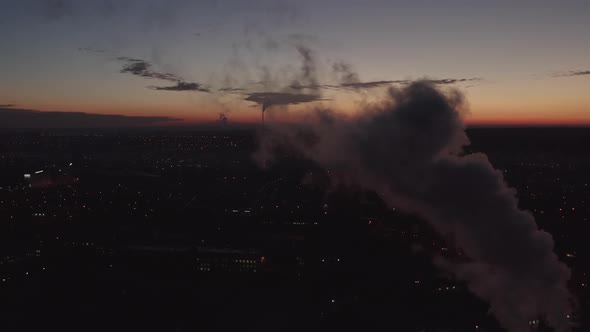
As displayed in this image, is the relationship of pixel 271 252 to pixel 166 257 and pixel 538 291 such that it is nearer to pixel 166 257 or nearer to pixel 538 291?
pixel 166 257

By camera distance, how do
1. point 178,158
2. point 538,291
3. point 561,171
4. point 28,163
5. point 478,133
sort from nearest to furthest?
point 538,291
point 561,171
point 28,163
point 178,158
point 478,133

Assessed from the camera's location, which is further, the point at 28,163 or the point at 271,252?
the point at 28,163

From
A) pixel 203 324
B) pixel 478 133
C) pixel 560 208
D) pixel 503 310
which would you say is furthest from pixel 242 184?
pixel 478 133

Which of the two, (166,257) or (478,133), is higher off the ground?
(478,133)

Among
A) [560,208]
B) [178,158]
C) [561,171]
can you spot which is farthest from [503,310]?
[178,158]

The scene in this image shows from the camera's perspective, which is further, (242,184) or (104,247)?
(242,184)

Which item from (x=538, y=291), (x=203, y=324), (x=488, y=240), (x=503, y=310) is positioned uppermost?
(x=488, y=240)

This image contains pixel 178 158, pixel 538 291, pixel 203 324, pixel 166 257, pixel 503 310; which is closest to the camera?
pixel 538 291

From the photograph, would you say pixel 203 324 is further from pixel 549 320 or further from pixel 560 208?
pixel 560 208

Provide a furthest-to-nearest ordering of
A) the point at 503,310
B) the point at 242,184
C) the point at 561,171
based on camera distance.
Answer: the point at 561,171 < the point at 242,184 < the point at 503,310
